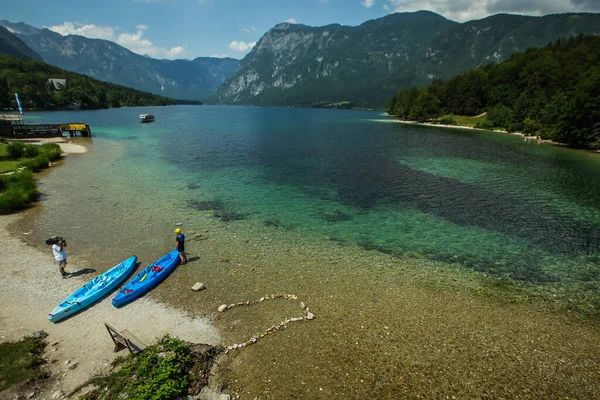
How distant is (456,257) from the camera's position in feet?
80.7

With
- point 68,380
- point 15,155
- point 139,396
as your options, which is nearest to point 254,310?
point 139,396

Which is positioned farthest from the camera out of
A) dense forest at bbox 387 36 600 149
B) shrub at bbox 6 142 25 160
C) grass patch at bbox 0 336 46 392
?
dense forest at bbox 387 36 600 149

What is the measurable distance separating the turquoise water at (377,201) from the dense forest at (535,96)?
1967 centimetres

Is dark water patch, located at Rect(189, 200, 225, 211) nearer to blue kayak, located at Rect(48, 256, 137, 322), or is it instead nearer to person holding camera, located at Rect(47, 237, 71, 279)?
blue kayak, located at Rect(48, 256, 137, 322)

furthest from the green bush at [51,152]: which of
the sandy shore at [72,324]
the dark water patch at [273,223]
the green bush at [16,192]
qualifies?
the dark water patch at [273,223]

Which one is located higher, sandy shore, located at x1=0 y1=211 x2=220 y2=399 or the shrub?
the shrub

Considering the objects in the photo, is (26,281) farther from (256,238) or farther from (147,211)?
(256,238)

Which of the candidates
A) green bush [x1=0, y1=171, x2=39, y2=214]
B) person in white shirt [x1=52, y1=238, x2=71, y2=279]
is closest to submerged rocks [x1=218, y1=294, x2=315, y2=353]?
person in white shirt [x1=52, y1=238, x2=71, y2=279]

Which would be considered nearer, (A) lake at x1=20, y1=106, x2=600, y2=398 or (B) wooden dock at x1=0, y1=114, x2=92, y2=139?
(A) lake at x1=20, y1=106, x2=600, y2=398

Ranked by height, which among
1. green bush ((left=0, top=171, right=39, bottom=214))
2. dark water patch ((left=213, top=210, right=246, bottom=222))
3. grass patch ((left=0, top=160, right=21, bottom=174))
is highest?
grass patch ((left=0, top=160, right=21, bottom=174))

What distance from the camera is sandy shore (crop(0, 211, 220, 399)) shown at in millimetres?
13461

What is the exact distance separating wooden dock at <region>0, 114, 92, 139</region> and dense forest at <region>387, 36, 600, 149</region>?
148779 mm

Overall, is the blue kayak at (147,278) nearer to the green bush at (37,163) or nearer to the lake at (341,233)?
the lake at (341,233)

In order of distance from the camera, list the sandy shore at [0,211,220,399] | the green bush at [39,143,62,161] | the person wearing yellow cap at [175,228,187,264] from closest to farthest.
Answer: the sandy shore at [0,211,220,399] → the person wearing yellow cap at [175,228,187,264] → the green bush at [39,143,62,161]
